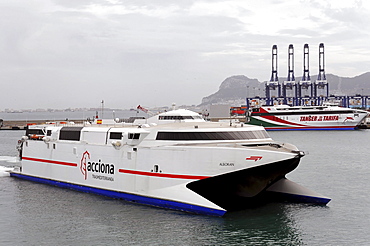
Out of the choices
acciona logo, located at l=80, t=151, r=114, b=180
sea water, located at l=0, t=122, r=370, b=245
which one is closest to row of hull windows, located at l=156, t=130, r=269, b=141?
sea water, located at l=0, t=122, r=370, b=245

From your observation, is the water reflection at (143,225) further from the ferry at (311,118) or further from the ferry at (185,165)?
the ferry at (311,118)

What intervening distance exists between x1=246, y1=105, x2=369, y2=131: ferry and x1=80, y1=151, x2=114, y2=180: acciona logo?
84.1m

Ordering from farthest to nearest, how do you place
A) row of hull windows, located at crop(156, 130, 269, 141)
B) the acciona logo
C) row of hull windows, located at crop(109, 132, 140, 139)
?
the acciona logo
row of hull windows, located at crop(109, 132, 140, 139)
row of hull windows, located at crop(156, 130, 269, 141)

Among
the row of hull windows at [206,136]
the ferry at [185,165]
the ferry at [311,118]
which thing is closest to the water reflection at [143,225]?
the ferry at [185,165]

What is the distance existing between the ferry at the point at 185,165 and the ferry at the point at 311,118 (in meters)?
84.0

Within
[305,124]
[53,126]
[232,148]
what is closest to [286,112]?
[305,124]

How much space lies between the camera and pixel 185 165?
22812 mm

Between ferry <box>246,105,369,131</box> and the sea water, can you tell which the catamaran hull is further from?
ferry <box>246,105,369,131</box>

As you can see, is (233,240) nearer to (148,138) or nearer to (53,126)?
(148,138)

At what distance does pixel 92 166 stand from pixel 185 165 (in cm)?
794

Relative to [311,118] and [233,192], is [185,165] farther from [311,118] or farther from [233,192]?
[311,118]

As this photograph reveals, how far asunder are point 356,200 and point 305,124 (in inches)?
3354

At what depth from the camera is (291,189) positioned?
2638cm

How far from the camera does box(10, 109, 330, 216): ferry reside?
2219cm
